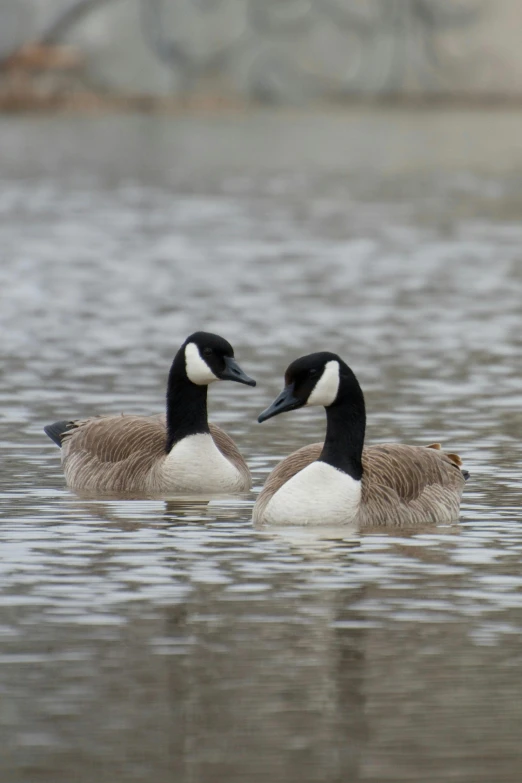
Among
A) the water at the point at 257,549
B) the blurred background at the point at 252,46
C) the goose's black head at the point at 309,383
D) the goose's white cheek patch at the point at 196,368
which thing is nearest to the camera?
the water at the point at 257,549

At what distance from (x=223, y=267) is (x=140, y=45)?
48.5 m

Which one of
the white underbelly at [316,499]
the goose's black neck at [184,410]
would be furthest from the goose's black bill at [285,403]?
the goose's black neck at [184,410]

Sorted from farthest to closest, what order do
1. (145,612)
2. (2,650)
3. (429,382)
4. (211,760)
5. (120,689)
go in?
(429,382) < (145,612) < (2,650) < (120,689) < (211,760)

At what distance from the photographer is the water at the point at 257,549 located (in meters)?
7.27

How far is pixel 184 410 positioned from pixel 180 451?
29cm

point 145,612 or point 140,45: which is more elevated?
point 140,45

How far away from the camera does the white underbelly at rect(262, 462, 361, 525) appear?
37.8ft

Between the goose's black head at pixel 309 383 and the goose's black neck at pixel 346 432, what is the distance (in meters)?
0.09

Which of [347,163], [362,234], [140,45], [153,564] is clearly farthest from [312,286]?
[140,45]

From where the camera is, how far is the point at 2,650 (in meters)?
8.52

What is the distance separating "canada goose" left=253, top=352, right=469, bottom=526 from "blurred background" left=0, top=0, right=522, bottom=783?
0.58 feet

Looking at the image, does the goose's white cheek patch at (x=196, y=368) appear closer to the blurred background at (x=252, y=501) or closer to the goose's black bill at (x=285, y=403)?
the blurred background at (x=252, y=501)

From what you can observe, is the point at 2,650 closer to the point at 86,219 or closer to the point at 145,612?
the point at 145,612

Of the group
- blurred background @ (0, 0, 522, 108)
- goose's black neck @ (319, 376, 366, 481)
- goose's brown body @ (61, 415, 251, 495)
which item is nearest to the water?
goose's brown body @ (61, 415, 251, 495)
